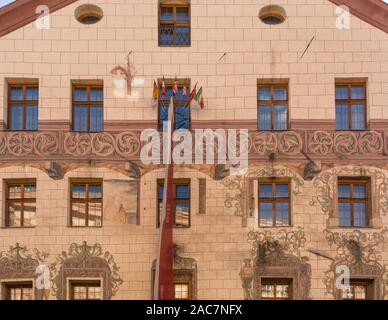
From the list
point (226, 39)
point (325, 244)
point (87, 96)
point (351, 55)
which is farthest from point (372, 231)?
point (87, 96)

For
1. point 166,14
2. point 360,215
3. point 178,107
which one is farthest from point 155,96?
point 360,215

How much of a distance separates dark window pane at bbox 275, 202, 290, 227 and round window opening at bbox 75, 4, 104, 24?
21.5ft

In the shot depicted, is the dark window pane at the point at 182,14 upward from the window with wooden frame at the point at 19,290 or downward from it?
upward

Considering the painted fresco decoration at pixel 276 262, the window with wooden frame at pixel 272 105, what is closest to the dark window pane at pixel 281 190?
the painted fresco decoration at pixel 276 262

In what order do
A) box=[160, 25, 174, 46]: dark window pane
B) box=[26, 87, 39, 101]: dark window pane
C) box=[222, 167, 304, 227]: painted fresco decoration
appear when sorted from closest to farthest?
box=[222, 167, 304, 227]: painted fresco decoration → box=[26, 87, 39, 101]: dark window pane → box=[160, 25, 174, 46]: dark window pane

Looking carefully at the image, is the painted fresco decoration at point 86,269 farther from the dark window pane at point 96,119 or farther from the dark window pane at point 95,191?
the dark window pane at point 96,119

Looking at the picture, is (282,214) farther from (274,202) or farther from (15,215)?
(15,215)

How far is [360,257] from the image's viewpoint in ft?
72.2

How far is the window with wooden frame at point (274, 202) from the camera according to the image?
2245 centimetres

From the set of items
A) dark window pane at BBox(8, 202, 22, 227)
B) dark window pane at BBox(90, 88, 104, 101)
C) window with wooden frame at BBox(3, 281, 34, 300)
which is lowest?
window with wooden frame at BBox(3, 281, 34, 300)

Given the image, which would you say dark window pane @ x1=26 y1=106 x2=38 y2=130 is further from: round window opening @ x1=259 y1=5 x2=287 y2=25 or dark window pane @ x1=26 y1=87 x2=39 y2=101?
round window opening @ x1=259 y1=5 x2=287 y2=25

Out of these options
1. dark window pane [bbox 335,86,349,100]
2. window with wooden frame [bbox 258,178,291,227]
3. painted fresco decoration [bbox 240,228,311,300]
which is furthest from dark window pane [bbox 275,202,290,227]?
dark window pane [bbox 335,86,349,100]

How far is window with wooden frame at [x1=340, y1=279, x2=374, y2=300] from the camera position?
22.0 m

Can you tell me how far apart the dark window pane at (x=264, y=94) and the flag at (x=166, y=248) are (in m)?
2.83
